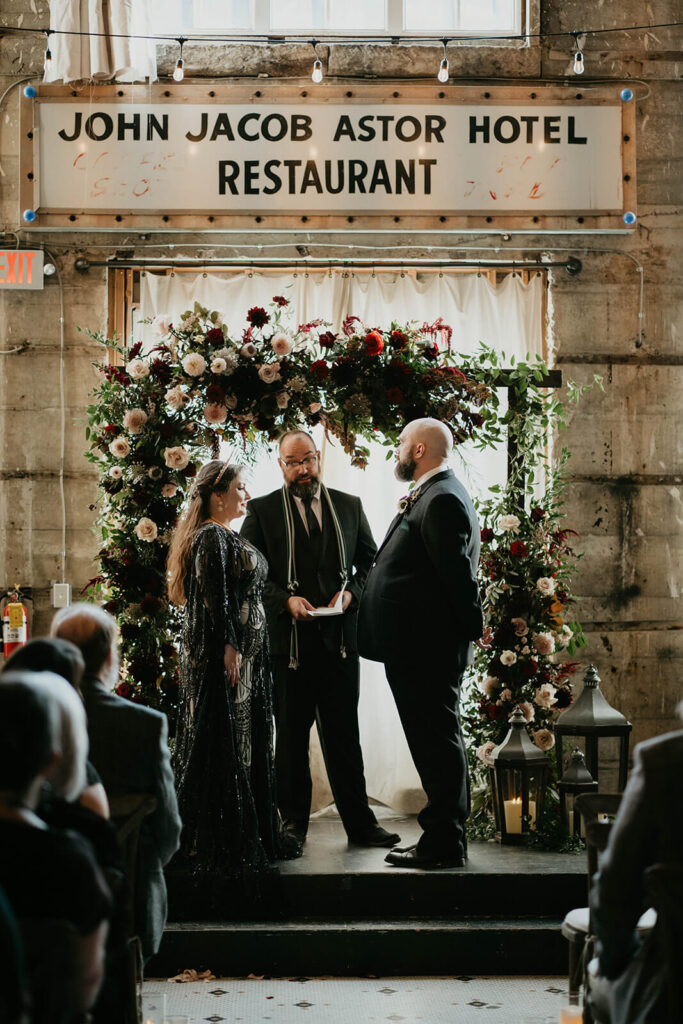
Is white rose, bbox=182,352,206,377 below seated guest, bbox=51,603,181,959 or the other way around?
the other way around

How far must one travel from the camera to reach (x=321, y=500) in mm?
5547

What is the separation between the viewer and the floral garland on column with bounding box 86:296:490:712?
5.38 m

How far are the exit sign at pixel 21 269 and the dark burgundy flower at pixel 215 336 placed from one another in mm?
1533

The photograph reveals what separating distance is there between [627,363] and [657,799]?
461 centimetres

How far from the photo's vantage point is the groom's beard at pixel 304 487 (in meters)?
5.43

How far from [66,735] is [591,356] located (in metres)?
4.89

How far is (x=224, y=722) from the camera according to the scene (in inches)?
187

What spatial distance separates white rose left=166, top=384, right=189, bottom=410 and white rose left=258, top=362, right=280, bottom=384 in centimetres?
37

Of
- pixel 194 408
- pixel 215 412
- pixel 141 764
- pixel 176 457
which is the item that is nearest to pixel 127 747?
pixel 141 764

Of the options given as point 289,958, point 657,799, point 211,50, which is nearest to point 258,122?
point 211,50

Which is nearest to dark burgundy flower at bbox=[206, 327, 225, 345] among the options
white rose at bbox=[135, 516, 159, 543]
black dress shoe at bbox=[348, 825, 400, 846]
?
white rose at bbox=[135, 516, 159, 543]

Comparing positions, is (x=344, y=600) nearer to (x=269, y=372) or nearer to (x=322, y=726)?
(x=322, y=726)

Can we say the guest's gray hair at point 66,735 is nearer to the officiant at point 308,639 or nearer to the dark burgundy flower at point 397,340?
the officiant at point 308,639

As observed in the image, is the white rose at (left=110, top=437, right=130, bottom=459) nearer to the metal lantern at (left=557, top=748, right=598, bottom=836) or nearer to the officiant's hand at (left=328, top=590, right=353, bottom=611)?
the officiant's hand at (left=328, top=590, right=353, bottom=611)
